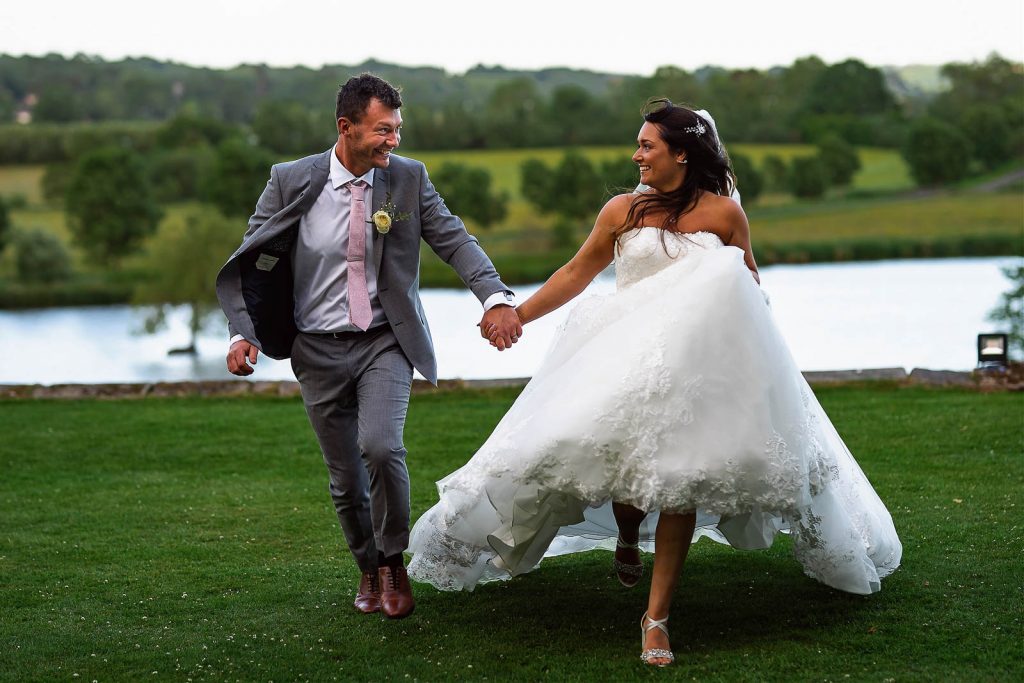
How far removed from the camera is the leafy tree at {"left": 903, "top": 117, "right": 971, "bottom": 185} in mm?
53594

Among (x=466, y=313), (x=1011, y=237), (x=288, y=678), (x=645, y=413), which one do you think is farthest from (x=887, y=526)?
(x=1011, y=237)

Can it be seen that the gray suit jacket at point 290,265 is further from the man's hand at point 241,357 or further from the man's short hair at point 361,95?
the man's short hair at point 361,95

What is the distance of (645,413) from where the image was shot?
4012mm

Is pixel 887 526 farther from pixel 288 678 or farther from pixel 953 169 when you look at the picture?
pixel 953 169

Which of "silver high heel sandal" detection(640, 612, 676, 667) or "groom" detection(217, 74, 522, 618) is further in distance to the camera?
"groom" detection(217, 74, 522, 618)

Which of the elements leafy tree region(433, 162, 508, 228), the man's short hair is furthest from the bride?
leafy tree region(433, 162, 508, 228)

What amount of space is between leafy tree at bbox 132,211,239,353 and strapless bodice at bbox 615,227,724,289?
133ft

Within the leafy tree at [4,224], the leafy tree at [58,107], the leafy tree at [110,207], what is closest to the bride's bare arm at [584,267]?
the leafy tree at [4,224]

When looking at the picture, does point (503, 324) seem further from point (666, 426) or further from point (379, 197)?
point (666, 426)

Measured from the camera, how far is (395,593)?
480cm

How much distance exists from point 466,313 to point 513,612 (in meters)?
36.7

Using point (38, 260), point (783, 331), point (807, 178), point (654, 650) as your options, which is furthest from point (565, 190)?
point (654, 650)

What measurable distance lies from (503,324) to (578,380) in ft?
2.70

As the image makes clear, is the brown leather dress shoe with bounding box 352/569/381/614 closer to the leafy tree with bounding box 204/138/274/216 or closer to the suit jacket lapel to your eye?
the suit jacket lapel
